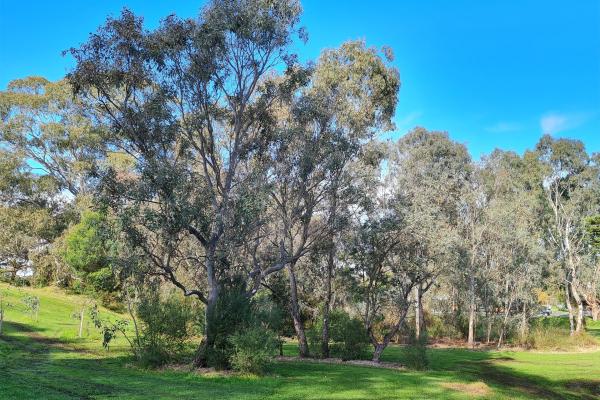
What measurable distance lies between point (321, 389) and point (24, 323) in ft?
71.1

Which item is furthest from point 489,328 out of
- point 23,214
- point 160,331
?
point 23,214

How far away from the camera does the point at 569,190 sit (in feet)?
164

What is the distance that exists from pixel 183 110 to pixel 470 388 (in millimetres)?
15235

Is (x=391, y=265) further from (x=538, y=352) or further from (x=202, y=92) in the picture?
(x=538, y=352)

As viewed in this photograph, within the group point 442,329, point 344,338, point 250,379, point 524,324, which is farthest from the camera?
point 442,329

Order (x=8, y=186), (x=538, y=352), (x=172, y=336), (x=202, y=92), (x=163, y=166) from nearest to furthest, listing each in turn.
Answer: (x=163, y=166) → (x=172, y=336) → (x=202, y=92) → (x=538, y=352) → (x=8, y=186)

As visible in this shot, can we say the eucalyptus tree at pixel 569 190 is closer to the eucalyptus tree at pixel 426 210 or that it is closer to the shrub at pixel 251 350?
the eucalyptus tree at pixel 426 210

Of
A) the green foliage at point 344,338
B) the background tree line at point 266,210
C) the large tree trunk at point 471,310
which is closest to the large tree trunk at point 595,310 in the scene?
the background tree line at point 266,210

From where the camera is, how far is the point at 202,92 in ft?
66.6

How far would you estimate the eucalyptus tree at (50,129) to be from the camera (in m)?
48.7

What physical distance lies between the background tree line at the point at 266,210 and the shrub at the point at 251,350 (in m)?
0.05

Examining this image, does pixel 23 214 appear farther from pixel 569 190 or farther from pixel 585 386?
pixel 569 190

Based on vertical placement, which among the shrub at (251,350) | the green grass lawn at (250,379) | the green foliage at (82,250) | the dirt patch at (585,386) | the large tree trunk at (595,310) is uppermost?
the green foliage at (82,250)

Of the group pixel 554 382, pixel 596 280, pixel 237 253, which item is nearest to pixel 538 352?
pixel 554 382
